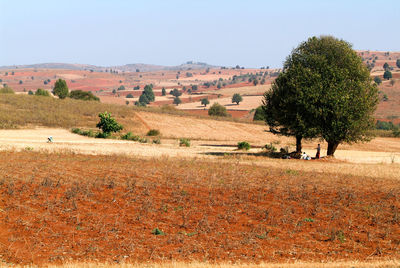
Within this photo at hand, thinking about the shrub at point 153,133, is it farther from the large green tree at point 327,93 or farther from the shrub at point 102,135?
the large green tree at point 327,93

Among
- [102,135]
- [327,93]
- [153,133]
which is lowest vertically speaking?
[153,133]

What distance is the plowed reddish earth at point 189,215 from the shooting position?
17547mm

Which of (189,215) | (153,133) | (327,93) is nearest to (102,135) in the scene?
(153,133)

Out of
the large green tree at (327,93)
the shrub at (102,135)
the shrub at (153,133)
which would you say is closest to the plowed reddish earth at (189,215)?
the large green tree at (327,93)

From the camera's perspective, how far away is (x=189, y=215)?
21.9 m

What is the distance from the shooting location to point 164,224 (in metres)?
20.6

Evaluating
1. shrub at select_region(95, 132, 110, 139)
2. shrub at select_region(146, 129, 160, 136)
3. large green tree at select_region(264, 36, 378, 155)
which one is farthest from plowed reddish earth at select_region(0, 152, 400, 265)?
shrub at select_region(146, 129, 160, 136)

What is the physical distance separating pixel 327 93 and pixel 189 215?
27837mm

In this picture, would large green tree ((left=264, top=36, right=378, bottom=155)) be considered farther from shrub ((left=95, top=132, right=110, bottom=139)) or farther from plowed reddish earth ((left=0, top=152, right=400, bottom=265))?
shrub ((left=95, top=132, right=110, bottom=139))

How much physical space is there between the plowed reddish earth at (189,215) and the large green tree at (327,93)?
588 inches

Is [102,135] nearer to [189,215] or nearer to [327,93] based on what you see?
[327,93]

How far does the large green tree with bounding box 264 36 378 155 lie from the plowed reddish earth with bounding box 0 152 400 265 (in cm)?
1495

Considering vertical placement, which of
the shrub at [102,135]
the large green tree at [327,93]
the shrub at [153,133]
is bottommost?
the shrub at [153,133]

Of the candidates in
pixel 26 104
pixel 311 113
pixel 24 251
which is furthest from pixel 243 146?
pixel 26 104
